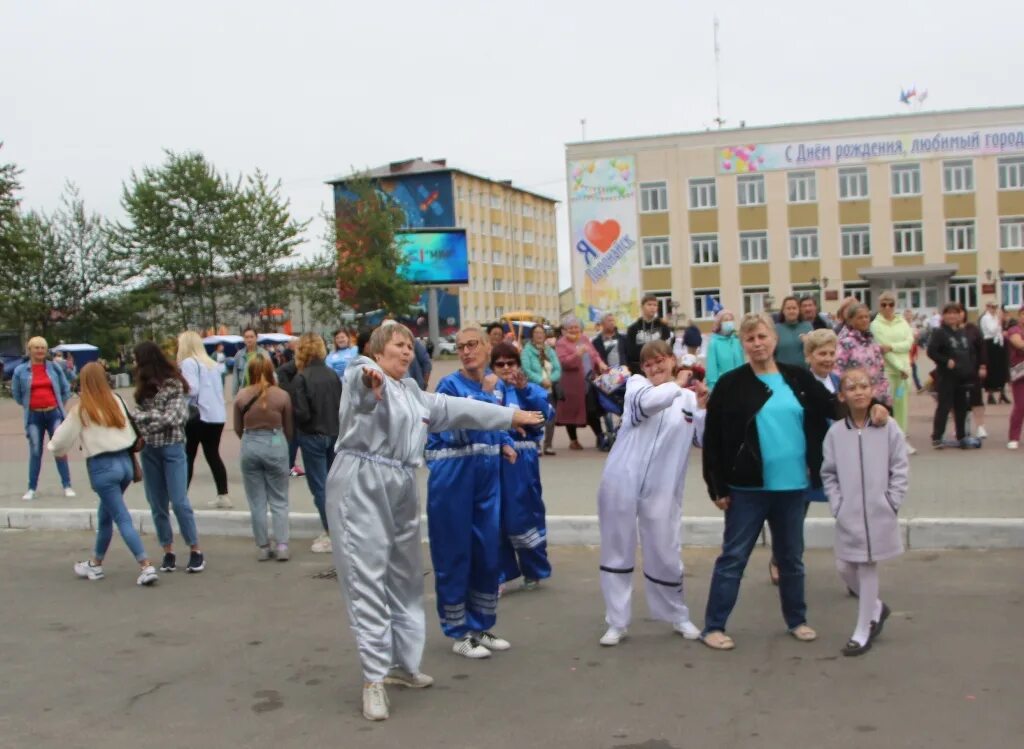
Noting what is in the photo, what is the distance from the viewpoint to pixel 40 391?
478 inches

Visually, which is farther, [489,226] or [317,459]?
[489,226]

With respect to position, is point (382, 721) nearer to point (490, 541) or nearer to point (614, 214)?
point (490, 541)

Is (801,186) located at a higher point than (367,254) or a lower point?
higher

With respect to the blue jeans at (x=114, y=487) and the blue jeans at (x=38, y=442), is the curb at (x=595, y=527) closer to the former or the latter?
the blue jeans at (x=38, y=442)

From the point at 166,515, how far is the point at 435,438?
11.3 feet

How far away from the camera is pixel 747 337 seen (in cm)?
581

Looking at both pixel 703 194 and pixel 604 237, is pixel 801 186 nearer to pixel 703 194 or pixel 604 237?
pixel 703 194

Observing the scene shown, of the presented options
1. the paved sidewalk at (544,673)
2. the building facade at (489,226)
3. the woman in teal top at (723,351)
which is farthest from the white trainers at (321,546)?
the building facade at (489,226)

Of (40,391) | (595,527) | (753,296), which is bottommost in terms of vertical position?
(595,527)

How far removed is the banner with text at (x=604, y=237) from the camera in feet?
210

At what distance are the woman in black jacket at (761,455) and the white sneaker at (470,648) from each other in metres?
1.22

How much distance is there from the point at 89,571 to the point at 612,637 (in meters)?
4.43

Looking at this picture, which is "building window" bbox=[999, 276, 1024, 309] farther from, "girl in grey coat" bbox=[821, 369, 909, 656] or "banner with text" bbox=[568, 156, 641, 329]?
"girl in grey coat" bbox=[821, 369, 909, 656]

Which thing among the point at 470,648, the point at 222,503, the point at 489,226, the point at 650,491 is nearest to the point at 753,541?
the point at 650,491
